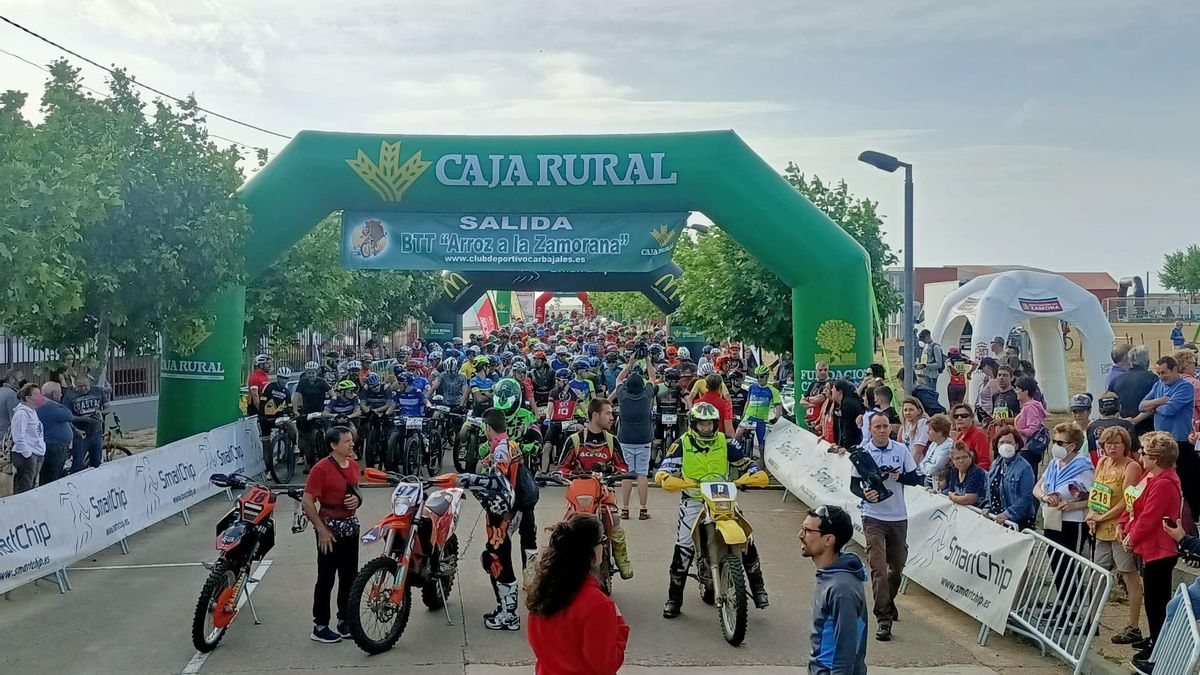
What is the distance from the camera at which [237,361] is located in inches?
614

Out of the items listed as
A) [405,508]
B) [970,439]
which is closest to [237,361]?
[405,508]

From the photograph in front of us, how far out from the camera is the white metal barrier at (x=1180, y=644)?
5.65 m

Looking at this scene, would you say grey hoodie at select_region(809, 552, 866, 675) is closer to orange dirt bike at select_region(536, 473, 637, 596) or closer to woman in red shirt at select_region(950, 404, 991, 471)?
orange dirt bike at select_region(536, 473, 637, 596)

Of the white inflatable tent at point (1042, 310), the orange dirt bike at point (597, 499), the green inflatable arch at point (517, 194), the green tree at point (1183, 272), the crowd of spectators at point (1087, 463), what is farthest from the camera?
the green tree at point (1183, 272)

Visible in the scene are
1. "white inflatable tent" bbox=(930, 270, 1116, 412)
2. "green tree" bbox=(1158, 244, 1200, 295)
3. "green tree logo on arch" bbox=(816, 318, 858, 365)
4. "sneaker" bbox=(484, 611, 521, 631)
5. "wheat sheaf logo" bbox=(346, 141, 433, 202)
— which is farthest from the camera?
"green tree" bbox=(1158, 244, 1200, 295)

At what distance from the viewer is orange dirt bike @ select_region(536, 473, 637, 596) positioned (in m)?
8.58

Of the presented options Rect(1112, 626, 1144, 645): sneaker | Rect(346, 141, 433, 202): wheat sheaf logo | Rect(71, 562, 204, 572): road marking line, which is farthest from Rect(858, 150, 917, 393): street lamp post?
Rect(71, 562, 204, 572): road marking line

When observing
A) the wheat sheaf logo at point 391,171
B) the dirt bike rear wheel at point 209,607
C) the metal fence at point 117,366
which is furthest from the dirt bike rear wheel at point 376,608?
the metal fence at point 117,366

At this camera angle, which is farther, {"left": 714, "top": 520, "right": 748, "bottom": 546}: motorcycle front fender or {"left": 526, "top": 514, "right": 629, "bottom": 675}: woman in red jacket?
{"left": 714, "top": 520, "right": 748, "bottom": 546}: motorcycle front fender

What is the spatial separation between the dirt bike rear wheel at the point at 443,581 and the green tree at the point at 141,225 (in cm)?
593

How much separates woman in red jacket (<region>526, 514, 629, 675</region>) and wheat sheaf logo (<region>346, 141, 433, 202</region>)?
1178 cm

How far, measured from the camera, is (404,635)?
8.15m

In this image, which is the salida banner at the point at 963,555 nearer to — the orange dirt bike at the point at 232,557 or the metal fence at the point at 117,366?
the orange dirt bike at the point at 232,557

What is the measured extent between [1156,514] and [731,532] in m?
2.70
